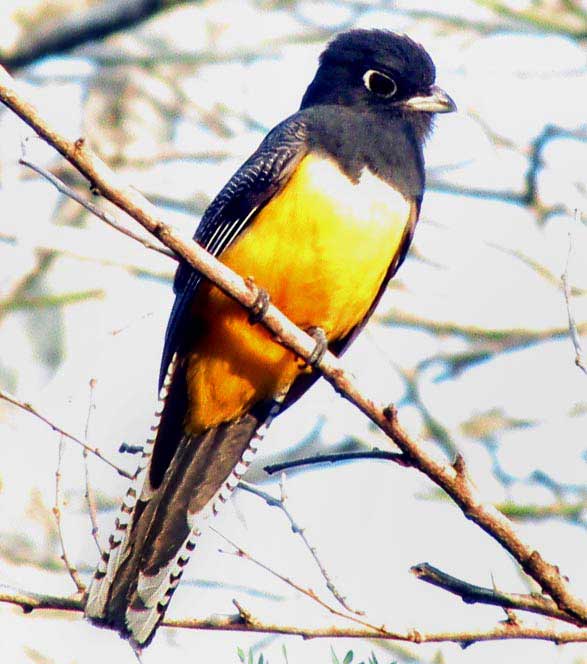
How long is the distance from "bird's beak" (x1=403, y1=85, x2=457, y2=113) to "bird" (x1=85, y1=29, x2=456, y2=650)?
0.95 ft

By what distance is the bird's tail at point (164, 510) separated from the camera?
4.79m

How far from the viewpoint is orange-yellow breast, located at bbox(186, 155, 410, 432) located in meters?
5.46

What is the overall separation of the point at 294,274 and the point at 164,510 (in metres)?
1.10

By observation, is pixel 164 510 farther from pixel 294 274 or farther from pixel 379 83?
pixel 379 83

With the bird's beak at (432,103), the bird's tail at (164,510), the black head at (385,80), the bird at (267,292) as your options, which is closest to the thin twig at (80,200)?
the bird at (267,292)

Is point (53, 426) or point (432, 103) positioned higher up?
point (432, 103)

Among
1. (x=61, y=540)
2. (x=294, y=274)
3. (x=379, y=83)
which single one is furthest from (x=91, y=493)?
(x=379, y=83)

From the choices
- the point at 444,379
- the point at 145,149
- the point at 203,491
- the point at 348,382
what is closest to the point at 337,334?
the point at 203,491

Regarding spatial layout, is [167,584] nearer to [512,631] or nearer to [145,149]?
[512,631]

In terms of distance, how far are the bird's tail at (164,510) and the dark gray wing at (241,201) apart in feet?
0.74

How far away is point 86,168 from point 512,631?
75.5 inches

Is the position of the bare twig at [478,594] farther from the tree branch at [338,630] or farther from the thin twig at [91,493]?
the thin twig at [91,493]

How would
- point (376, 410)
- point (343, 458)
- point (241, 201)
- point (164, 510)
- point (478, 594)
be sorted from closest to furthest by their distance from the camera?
1. point (478, 594)
2. point (343, 458)
3. point (376, 410)
4. point (164, 510)
5. point (241, 201)

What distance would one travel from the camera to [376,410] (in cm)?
439
